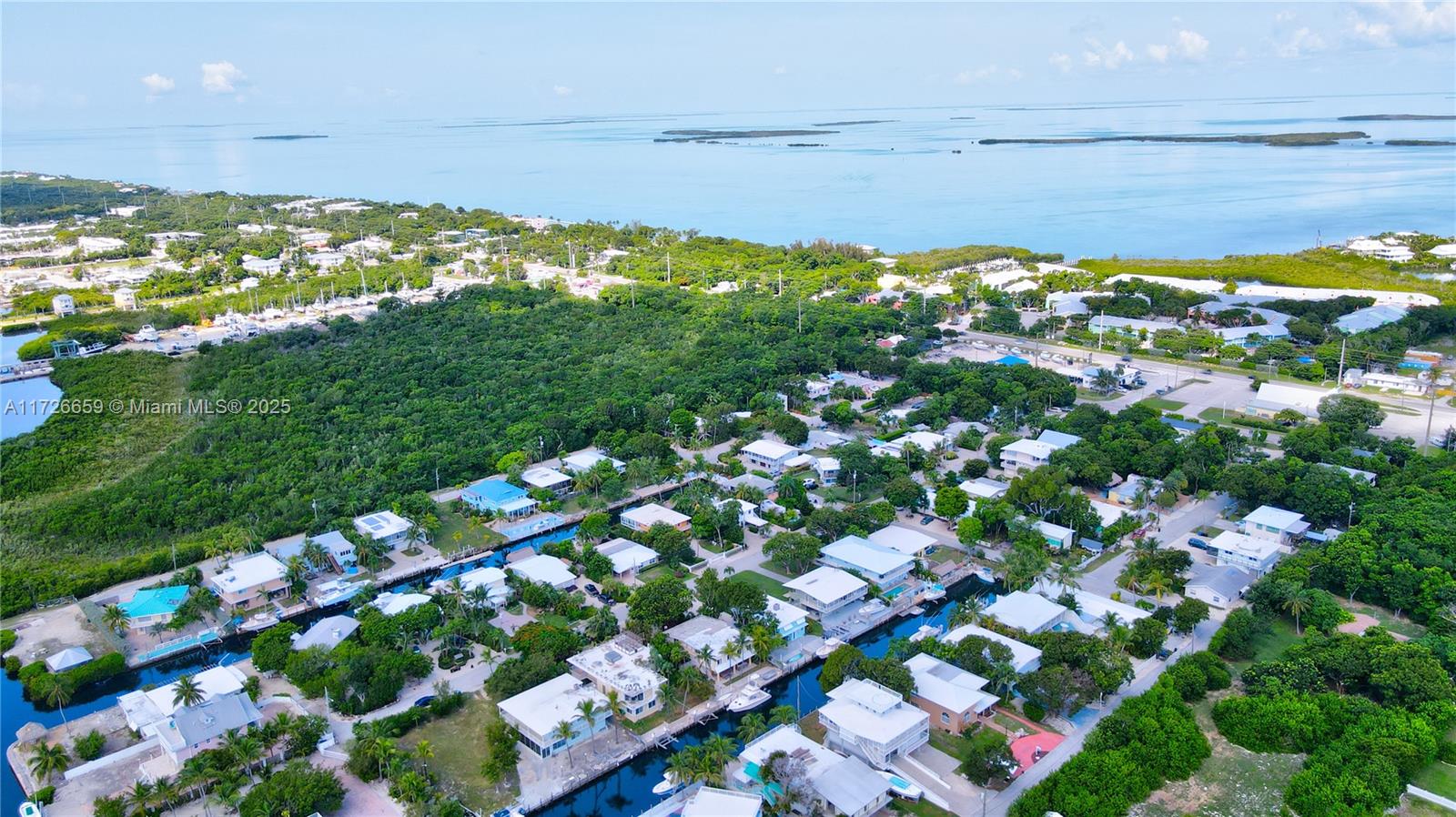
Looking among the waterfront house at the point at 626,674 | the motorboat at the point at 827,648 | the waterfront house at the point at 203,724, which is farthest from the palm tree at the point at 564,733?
the motorboat at the point at 827,648

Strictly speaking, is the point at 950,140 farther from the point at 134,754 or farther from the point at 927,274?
the point at 134,754

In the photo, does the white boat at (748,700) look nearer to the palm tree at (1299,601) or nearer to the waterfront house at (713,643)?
the waterfront house at (713,643)

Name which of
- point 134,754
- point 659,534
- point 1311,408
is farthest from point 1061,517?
point 134,754

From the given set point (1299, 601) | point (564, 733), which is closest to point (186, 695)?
point (564, 733)

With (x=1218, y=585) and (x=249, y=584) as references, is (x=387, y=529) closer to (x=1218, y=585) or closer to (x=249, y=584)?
(x=249, y=584)

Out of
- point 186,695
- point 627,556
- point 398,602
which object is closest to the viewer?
point 186,695

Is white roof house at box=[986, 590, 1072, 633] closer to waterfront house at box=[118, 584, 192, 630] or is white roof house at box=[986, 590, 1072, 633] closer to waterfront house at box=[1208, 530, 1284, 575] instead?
waterfront house at box=[1208, 530, 1284, 575]

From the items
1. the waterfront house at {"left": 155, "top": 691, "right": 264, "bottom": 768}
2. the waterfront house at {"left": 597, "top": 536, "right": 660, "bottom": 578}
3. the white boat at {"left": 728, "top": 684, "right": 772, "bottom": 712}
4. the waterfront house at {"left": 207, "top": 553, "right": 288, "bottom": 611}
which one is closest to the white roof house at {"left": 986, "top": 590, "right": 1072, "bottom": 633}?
the white boat at {"left": 728, "top": 684, "right": 772, "bottom": 712}
